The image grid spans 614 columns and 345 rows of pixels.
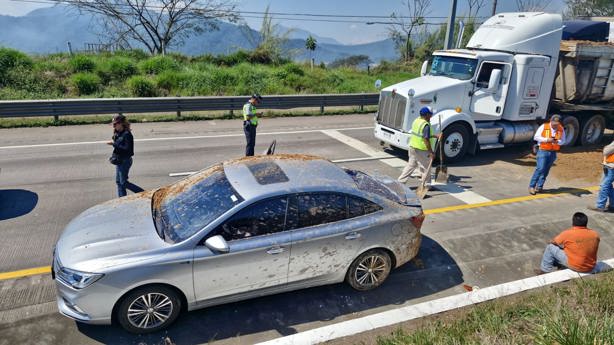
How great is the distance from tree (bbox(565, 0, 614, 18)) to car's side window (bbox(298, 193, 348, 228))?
5116cm

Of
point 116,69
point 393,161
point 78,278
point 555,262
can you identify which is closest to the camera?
point 78,278

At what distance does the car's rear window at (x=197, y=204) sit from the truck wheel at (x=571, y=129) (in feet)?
36.5

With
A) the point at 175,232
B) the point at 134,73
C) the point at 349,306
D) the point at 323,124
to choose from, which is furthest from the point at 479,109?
the point at 134,73

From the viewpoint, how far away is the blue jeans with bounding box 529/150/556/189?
8.41 m

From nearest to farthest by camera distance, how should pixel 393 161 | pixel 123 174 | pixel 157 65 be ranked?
pixel 123 174, pixel 393 161, pixel 157 65

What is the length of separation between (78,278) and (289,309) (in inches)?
89.0

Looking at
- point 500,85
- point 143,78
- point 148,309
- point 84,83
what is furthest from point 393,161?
point 84,83

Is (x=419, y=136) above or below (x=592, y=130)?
above

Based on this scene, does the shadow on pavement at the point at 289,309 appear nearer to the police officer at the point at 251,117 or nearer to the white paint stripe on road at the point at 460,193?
the white paint stripe on road at the point at 460,193

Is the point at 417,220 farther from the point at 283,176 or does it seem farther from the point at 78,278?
the point at 78,278

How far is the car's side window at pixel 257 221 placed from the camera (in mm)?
4340

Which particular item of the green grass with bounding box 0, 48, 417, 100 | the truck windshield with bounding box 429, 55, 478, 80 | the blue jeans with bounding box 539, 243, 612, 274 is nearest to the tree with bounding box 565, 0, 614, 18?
the green grass with bounding box 0, 48, 417, 100

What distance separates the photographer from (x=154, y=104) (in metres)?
14.6

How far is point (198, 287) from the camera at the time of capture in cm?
431
